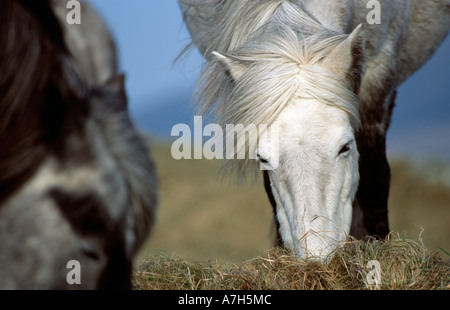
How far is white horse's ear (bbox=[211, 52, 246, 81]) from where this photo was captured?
291 cm

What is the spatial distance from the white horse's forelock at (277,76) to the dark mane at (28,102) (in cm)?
143

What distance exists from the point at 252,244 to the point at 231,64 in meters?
6.73

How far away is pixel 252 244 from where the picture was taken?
30.7 ft

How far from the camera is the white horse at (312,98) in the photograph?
99.8 inches

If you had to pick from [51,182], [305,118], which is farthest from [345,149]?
[51,182]

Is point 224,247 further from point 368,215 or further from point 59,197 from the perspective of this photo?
point 59,197

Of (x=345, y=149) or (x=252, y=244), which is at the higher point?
(x=345, y=149)

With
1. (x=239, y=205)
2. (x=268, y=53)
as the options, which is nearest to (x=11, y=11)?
(x=268, y=53)

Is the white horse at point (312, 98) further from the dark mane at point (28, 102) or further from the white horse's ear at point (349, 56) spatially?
the dark mane at point (28, 102)

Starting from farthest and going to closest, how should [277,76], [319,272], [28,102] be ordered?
1. [277,76]
2. [319,272]
3. [28,102]

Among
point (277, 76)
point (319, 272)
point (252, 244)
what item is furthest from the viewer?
point (252, 244)

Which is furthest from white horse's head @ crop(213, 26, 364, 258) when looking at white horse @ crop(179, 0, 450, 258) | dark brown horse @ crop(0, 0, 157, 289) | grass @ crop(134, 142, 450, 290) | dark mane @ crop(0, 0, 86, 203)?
dark mane @ crop(0, 0, 86, 203)

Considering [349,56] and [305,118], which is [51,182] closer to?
[305,118]
